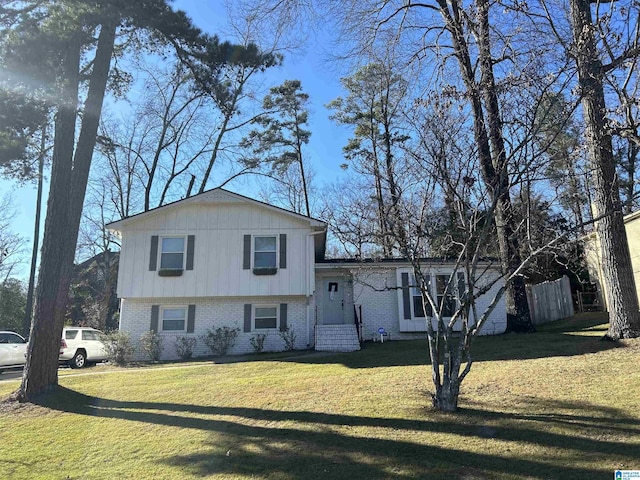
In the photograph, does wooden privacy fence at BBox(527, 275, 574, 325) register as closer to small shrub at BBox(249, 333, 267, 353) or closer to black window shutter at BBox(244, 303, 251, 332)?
small shrub at BBox(249, 333, 267, 353)

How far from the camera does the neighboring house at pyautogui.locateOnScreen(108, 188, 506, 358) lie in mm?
15367

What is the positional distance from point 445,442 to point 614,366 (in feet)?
13.3

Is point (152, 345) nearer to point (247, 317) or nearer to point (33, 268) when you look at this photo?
point (247, 317)

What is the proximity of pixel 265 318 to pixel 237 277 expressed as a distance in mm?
1844

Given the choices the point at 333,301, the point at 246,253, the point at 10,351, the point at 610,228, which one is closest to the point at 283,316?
the point at 333,301

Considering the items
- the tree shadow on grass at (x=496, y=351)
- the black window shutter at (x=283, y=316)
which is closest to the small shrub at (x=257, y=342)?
the black window shutter at (x=283, y=316)

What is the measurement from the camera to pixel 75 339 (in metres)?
15.9

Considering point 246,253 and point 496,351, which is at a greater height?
point 246,253

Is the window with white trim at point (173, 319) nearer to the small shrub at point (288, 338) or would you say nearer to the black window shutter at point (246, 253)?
the black window shutter at point (246, 253)

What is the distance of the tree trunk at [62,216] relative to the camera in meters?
8.55

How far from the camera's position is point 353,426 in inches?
220

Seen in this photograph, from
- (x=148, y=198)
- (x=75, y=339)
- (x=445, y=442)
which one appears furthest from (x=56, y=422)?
(x=148, y=198)

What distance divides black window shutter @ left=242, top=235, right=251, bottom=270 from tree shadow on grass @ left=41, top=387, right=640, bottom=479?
9.23 metres

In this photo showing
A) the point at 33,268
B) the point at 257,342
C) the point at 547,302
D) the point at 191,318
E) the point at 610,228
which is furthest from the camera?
the point at 33,268
